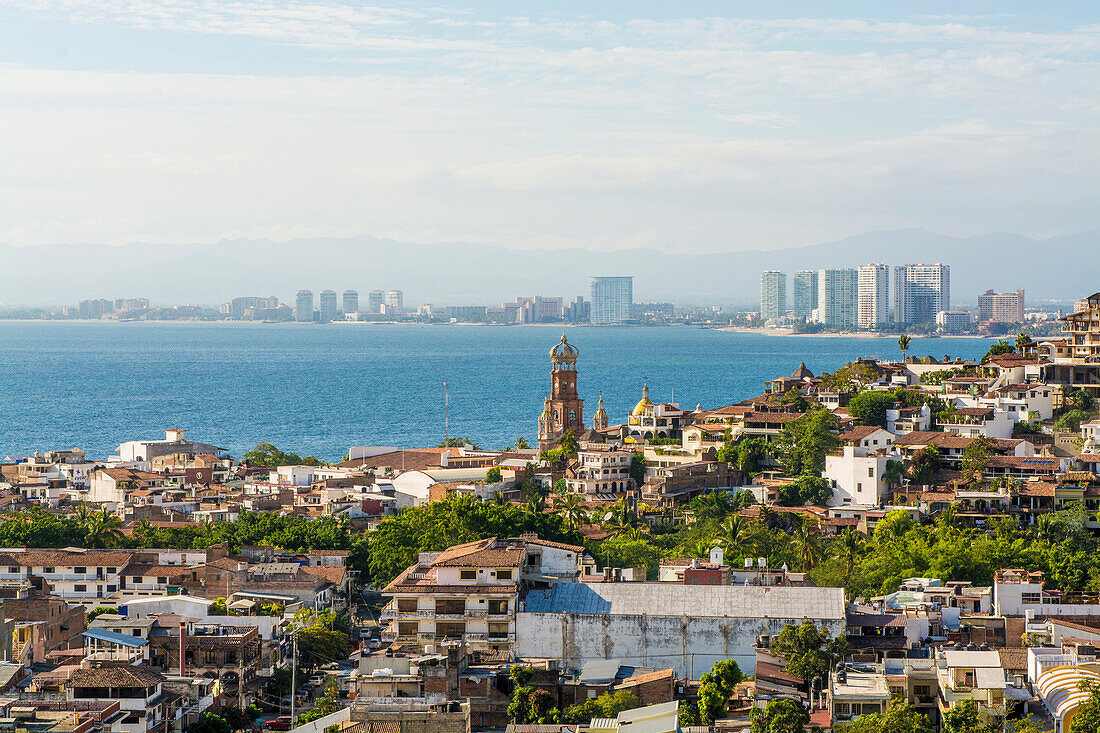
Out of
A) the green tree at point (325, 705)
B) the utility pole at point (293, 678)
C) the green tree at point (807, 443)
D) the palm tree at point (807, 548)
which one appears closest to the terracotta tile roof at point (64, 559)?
the utility pole at point (293, 678)

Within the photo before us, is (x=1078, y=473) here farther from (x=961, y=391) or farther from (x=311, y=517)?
(x=311, y=517)

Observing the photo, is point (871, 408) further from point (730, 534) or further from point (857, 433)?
point (730, 534)

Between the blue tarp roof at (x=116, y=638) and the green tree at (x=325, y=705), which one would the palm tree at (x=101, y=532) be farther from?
the green tree at (x=325, y=705)

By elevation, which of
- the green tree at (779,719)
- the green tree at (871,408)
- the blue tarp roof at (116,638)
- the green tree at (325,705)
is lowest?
the green tree at (325,705)

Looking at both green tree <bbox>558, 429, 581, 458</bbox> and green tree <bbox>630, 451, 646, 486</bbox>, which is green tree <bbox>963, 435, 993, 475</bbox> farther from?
green tree <bbox>558, 429, 581, 458</bbox>

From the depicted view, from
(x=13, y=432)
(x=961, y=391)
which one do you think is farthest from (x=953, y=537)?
(x=13, y=432)

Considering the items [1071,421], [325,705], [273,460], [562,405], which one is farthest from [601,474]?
[325,705]

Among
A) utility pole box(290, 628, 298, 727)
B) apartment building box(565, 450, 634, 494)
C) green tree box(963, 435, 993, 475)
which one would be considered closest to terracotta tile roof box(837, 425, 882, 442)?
green tree box(963, 435, 993, 475)
